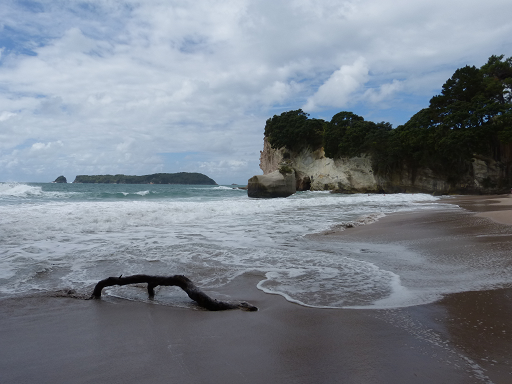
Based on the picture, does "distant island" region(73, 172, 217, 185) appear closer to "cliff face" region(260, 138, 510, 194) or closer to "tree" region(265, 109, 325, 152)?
"cliff face" region(260, 138, 510, 194)

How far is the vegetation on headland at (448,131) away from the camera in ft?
94.5

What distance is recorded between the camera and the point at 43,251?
20.7 ft

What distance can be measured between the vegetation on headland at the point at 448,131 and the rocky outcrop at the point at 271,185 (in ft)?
32.3

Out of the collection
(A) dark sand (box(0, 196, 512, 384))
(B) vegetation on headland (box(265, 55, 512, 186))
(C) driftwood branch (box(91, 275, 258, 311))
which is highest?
(B) vegetation on headland (box(265, 55, 512, 186))

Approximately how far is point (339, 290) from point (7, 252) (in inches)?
235

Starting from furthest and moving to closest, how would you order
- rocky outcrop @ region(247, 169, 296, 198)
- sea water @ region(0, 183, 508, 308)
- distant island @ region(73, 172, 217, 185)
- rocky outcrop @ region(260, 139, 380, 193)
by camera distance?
distant island @ region(73, 172, 217, 185), rocky outcrop @ region(260, 139, 380, 193), rocky outcrop @ region(247, 169, 296, 198), sea water @ region(0, 183, 508, 308)

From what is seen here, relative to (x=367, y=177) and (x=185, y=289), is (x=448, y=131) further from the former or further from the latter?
(x=185, y=289)

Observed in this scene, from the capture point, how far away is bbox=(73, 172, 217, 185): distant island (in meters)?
131

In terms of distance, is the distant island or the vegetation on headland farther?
the distant island

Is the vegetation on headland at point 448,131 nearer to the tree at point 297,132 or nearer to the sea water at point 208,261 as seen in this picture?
the tree at point 297,132

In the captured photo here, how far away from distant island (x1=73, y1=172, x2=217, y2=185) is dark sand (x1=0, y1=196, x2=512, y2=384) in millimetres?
135773

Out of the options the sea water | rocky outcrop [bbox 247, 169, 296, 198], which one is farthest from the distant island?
the sea water

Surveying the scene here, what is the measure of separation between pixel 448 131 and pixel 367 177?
10.0m

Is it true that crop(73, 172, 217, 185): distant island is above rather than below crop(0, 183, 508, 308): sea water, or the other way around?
above
